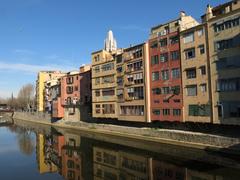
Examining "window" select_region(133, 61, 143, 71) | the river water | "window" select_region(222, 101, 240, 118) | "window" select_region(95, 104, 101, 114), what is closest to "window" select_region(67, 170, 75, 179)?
the river water

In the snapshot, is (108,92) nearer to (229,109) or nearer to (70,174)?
(229,109)

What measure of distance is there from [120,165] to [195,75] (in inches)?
751

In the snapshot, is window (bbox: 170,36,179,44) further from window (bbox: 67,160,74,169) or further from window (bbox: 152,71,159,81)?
window (bbox: 67,160,74,169)

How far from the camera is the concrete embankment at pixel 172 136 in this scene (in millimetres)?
37250

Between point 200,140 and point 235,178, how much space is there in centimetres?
1317

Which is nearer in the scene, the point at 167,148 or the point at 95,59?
the point at 167,148

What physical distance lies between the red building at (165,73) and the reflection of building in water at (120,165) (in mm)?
12327

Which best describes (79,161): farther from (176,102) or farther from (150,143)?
(176,102)

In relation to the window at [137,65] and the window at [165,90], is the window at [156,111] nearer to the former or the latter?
the window at [165,90]

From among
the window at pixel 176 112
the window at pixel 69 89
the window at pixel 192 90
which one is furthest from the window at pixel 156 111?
the window at pixel 69 89

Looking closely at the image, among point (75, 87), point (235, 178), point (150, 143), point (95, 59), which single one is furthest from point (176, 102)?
point (75, 87)

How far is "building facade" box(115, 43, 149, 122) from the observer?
187ft

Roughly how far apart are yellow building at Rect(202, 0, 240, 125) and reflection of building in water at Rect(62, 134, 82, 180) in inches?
826

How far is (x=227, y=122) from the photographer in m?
41.5
